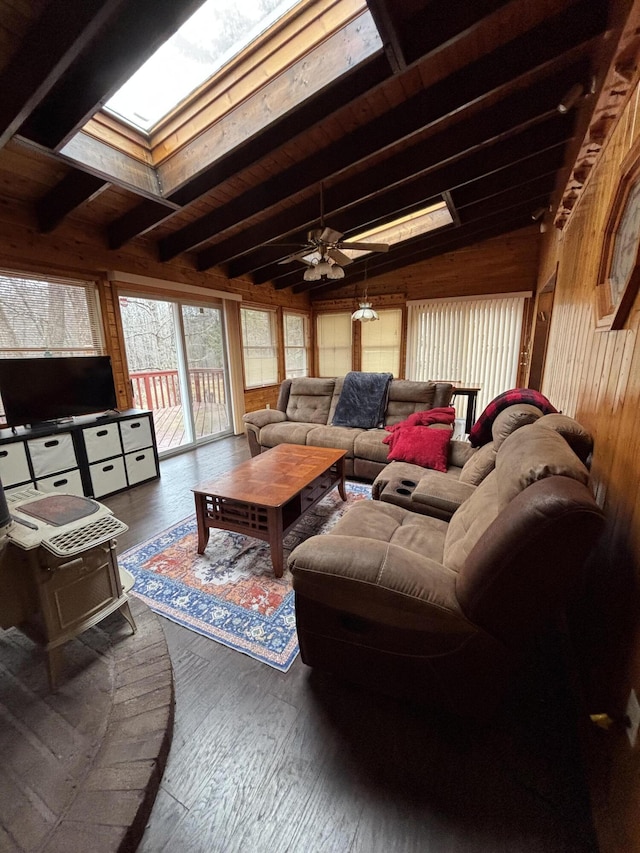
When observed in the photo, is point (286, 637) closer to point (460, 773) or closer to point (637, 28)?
point (460, 773)

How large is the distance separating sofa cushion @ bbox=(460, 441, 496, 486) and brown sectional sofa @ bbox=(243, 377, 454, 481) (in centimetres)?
109

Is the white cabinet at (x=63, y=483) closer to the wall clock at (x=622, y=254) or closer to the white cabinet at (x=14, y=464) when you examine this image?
the white cabinet at (x=14, y=464)

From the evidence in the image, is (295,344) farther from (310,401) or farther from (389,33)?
(389,33)

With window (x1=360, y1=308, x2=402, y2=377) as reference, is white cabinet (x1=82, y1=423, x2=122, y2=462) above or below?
below

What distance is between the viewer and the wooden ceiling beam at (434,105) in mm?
1965

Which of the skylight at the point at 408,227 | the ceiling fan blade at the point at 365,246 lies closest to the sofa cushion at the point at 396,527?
the ceiling fan blade at the point at 365,246

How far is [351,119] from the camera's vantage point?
8.26ft

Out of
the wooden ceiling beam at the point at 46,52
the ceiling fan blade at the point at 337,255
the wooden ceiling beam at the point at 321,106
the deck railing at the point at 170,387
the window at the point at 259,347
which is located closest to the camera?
the wooden ceiling beam at the point at 46,52

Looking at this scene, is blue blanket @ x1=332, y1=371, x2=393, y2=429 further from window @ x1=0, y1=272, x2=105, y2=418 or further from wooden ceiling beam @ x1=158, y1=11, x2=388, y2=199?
window @ x1=0, y1=272, x2=105, y2=418

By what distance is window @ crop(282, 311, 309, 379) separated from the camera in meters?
6.57

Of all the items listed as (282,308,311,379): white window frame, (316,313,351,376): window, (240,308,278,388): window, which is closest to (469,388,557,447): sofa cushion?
(240,308,278,388): window

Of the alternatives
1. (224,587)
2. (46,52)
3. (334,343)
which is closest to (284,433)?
(224,587)

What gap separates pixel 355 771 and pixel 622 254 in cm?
209

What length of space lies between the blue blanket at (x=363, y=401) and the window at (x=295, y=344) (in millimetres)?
3024
